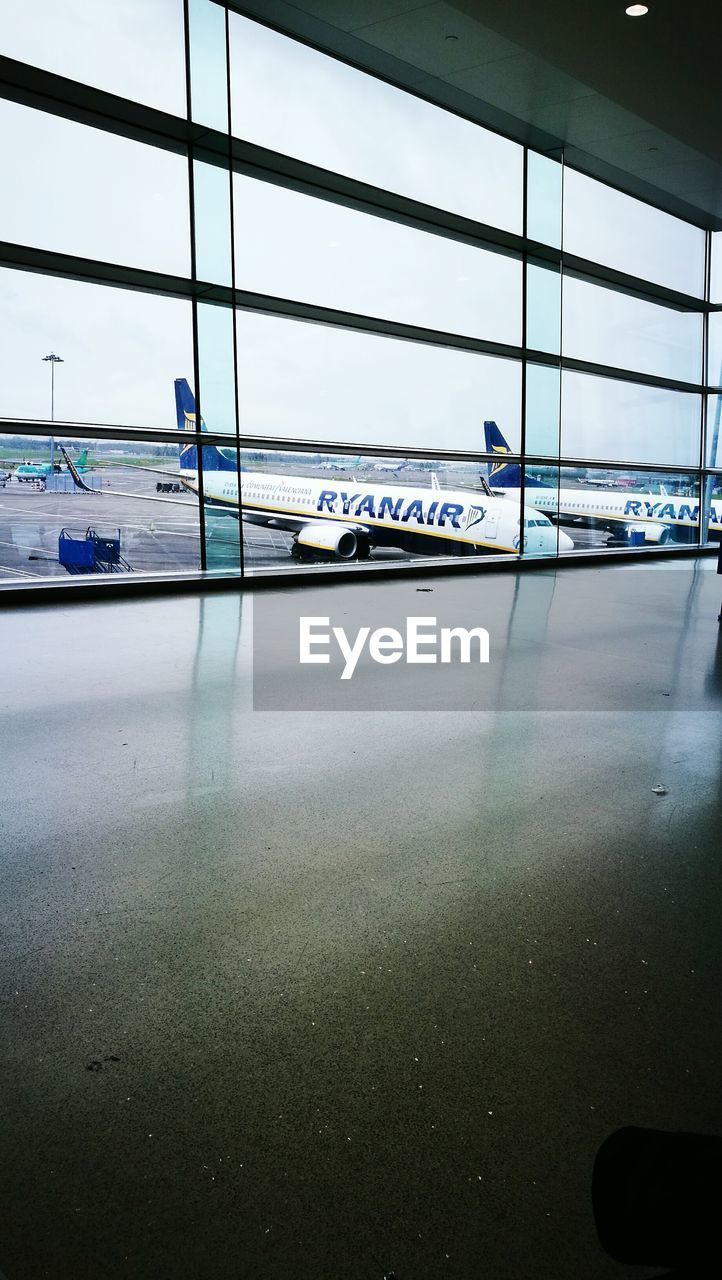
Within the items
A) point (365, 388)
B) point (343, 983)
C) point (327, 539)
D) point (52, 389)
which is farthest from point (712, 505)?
point (343, 983)

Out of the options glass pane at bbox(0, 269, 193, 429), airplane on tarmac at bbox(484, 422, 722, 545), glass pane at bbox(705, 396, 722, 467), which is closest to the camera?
glass pane at bbox(0, 269, 193, 429)

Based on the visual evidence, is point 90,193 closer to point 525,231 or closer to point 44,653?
point 44,653

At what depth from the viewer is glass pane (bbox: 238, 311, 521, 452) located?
8414 mm

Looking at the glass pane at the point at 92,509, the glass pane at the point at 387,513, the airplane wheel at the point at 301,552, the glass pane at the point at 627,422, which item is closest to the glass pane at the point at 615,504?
the glass pane at the point at 627,422

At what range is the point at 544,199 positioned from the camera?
10555 millimetres

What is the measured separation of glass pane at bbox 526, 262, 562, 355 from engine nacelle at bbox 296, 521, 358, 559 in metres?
3.27

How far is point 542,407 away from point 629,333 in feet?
8.04

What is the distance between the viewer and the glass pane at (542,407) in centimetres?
1072

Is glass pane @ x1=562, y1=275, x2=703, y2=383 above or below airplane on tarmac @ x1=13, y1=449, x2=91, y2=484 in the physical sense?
above

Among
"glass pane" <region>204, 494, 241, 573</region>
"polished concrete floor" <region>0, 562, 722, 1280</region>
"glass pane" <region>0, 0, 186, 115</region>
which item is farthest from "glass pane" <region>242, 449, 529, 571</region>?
"polished concrete floor" <region>0, 562, 722, 1280</region>

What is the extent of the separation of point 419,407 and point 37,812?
8279 mm

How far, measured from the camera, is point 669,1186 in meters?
0.81

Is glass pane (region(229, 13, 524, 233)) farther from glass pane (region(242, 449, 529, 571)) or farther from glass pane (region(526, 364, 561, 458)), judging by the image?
glass pane (region(242, 449, 529, 571))

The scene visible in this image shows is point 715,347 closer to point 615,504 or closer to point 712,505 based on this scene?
point 712,505
